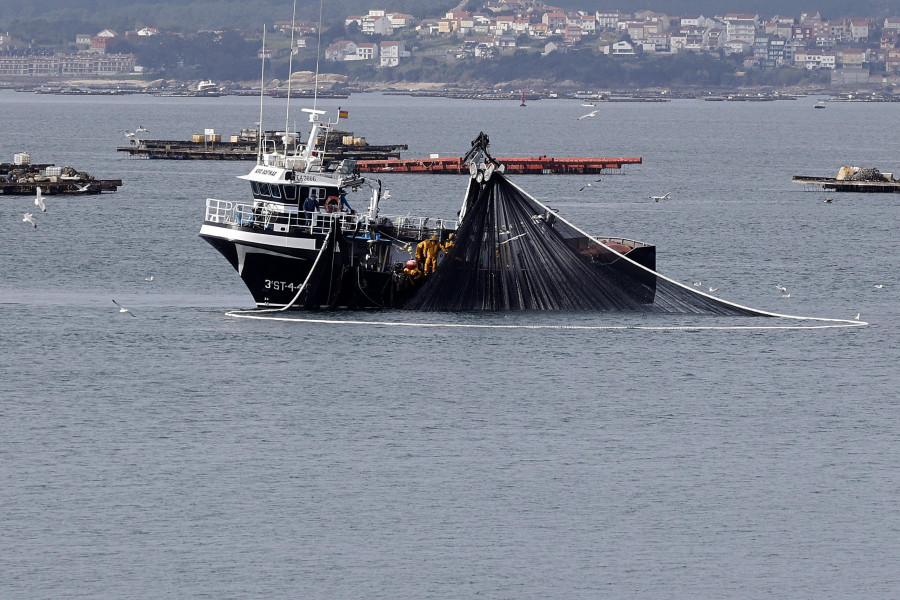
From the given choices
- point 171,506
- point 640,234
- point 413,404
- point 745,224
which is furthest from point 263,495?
point 745,224

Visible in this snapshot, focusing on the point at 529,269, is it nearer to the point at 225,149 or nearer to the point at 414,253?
the point at 414,253

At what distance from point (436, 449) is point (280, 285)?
1827 cm

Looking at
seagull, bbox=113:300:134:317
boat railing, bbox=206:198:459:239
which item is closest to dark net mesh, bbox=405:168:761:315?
boat railing, bbox=206:198:459:239

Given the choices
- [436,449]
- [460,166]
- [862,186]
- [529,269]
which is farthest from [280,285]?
[460,166]

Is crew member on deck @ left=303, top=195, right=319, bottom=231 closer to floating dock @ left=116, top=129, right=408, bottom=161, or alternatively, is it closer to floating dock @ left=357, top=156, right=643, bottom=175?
floating dock @ left=357, top=156, right=643, bottom=175

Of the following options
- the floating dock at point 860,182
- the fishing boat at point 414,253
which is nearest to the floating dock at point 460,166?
the floating dock at point 860,182

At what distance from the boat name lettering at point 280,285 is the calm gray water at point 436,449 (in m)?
1.56

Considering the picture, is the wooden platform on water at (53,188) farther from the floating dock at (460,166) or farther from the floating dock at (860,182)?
the floating dock at (860,182)

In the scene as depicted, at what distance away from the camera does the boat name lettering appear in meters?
61.5

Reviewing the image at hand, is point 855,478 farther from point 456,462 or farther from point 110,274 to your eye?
point 110,274

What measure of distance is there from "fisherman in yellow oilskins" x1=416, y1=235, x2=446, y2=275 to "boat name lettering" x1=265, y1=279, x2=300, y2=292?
5251 mm

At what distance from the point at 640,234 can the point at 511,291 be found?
39895mm

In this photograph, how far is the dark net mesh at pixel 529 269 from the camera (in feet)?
192

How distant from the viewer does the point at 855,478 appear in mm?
43125
